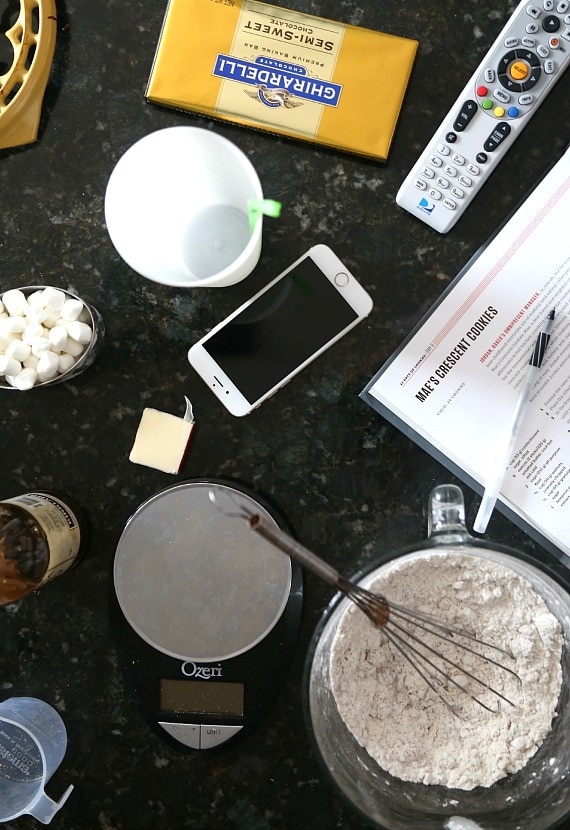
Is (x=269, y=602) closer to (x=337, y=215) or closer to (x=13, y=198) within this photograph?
(x=337, y=215)

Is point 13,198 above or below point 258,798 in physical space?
above

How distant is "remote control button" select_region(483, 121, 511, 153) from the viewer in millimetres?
654

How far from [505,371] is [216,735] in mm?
451

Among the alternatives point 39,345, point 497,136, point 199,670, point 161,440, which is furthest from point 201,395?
point 497,136

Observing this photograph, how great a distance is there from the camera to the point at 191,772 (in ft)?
2.34

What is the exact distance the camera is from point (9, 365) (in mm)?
661

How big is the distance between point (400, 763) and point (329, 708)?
0.08 metres

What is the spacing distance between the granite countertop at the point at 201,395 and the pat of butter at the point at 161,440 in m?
0.01

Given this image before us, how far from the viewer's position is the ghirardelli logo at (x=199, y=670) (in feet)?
→ 2.26

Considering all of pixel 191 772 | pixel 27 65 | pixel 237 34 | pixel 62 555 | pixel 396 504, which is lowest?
pixel 191 772

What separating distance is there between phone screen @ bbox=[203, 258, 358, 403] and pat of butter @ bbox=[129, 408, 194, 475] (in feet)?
0.25

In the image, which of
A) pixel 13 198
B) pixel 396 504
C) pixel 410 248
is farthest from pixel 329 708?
pixel 13 198

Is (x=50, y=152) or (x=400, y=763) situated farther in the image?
(x=50, y=152)

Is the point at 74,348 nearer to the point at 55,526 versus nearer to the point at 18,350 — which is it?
the point at 18,350
